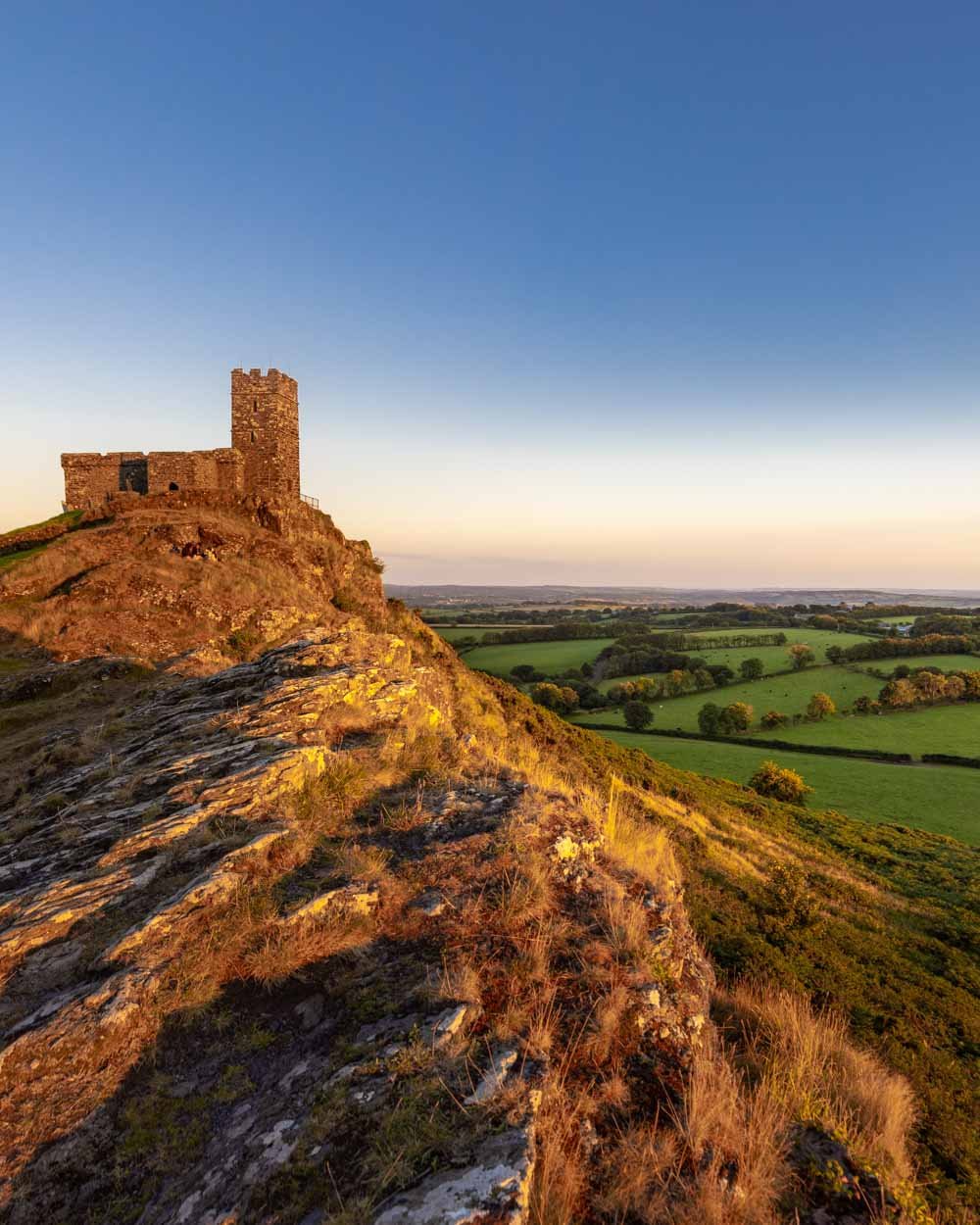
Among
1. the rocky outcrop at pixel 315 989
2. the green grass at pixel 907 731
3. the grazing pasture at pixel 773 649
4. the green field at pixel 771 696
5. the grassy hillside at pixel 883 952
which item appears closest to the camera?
the rocky outcrop at pixel 315 989

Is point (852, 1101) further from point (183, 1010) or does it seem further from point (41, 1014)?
point (41, 1014)

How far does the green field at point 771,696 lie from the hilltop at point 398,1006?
6521cm

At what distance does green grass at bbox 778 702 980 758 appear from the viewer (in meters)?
56.2

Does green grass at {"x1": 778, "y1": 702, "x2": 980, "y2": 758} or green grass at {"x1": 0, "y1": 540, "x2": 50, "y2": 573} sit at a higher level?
green grass at {"x1": 0, "y1": 540, "x2": 50, "y2": 573}

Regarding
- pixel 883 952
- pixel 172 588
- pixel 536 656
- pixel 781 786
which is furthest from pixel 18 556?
pixel 536 656

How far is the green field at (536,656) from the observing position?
309 ft

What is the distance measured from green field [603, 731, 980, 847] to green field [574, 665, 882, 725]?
32.0 feet

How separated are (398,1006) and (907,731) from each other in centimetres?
7579

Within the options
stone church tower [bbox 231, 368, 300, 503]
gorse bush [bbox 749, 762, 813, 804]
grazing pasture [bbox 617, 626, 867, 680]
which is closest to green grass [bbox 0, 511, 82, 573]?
stone church tower [bbox 231, 368, 300, 503]

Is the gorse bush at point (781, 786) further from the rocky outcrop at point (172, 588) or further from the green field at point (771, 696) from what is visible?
the rocky outcrop at point (172, 588)

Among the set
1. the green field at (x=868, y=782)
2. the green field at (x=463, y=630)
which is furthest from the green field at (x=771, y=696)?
the green field at (x=463, y=630)

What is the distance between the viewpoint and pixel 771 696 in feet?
248

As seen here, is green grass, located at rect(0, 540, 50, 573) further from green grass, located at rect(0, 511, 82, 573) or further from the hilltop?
the hilltop

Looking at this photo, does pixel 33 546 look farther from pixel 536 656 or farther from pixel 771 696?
pixel 536 656
